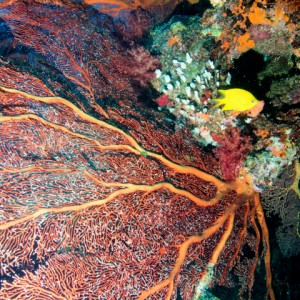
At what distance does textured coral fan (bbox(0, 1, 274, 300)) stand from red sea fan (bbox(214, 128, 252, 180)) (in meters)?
0.16

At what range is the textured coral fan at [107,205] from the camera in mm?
2924

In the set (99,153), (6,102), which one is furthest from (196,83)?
(6,102)

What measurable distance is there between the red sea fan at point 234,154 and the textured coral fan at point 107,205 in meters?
0.16

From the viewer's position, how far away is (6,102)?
3492mm

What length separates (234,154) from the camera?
3922mm

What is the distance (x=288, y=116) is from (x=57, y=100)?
3528 millimetres

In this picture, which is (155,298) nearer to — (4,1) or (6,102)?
(6,102)

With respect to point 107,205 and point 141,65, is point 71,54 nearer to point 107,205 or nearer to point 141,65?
point 141,65

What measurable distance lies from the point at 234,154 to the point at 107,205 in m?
2.14

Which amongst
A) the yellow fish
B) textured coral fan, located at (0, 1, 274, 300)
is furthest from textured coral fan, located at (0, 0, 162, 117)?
the yellow fish

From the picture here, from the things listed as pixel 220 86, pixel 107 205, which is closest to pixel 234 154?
pixel 220 86

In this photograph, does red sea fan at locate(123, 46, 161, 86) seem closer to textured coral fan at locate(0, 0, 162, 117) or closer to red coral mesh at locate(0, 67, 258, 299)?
textured coral fan at locate(0, 0, 162, 117)

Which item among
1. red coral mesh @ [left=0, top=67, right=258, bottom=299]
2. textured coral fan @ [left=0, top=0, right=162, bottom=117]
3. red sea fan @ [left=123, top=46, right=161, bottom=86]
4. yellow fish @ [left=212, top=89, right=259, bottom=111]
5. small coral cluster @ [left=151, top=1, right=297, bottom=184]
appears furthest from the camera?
red sea fan @ [left=123, top=46, right=161, bottom=86]

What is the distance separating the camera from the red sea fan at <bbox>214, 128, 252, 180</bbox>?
3900 mm
